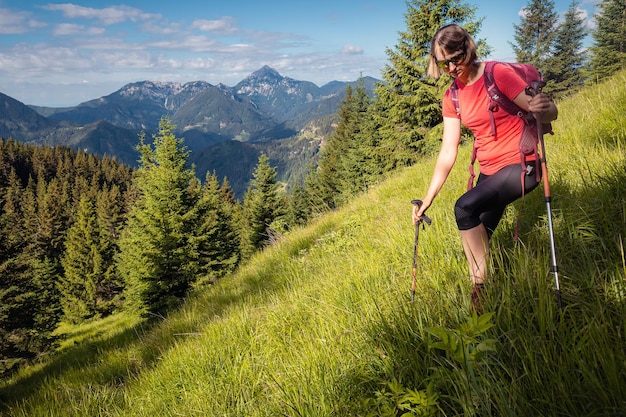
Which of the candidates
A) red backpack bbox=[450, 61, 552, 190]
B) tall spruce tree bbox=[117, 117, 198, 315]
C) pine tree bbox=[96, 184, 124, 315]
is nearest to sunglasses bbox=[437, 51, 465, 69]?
red backpack bbox=[450, 61, 552, 190]

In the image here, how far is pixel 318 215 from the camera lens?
30.8ft

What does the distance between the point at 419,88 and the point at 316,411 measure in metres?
19.4

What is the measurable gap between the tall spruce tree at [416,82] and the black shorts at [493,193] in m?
17.0

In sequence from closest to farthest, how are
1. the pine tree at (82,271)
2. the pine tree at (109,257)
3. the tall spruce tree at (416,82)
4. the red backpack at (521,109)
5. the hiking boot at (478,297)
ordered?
the hiking boot at (478,297)
the red backpack at (521,109)
the tall spruce tree at (416,82)
the pine tree at (82,271)
the pine tree at (109,257)

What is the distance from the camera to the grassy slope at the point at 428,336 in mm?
1292

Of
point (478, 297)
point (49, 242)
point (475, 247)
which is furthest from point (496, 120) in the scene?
point (49, 242)

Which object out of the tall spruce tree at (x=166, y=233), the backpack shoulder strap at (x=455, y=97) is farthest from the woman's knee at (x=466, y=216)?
the tall spruce tree at (x=166, y=233)

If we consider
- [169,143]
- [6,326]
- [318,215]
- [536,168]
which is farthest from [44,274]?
[536,168]

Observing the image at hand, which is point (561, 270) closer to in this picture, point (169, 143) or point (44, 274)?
point (169, 143)

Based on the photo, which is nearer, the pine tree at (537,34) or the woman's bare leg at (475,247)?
the woman's bare leg at (475,247)

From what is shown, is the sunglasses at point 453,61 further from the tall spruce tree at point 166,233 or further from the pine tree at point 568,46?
the pine tree at point 568,46

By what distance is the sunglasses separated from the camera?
2.32 m

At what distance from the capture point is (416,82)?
61.7 ft

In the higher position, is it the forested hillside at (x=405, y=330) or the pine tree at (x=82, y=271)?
the forested hillside at (x=405, y=330)
